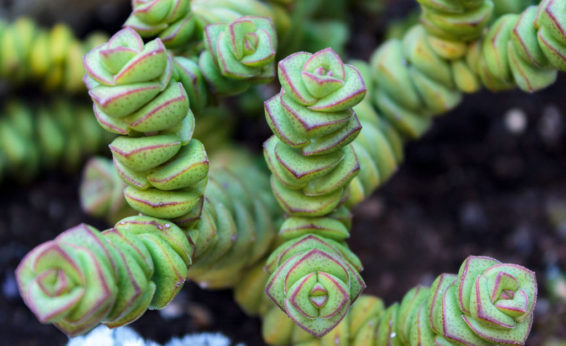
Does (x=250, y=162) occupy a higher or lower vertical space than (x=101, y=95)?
lower

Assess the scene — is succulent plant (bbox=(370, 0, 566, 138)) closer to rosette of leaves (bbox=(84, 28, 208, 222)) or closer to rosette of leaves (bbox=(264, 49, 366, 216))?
rosette of leaves (bbox=(264, 49, 366, 216))

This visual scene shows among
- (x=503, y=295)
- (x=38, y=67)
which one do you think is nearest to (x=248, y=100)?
(x=38, y=67)

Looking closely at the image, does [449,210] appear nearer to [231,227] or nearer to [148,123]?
[231,227]

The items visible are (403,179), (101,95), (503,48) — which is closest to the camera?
(101,95)

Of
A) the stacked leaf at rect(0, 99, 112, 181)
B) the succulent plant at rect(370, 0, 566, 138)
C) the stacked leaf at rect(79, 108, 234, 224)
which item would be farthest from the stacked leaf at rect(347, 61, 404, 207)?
the stacked leaf at rect(0, 99, 112, 181)

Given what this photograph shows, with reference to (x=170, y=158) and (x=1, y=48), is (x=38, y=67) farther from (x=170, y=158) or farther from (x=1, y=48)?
(x=170, y=158)

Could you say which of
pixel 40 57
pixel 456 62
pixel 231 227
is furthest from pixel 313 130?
pixel 40 57
